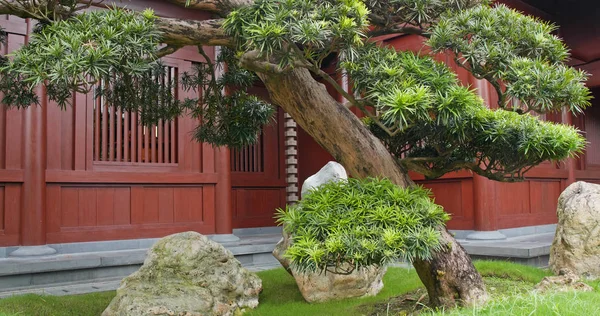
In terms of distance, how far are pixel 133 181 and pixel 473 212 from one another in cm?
499

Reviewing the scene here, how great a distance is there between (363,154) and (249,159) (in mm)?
6943

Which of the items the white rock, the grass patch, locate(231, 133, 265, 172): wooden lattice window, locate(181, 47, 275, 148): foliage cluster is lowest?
the grass patch

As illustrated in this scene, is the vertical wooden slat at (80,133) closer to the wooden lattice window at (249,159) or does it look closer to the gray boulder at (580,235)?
the wooden lattice window at (249,159)

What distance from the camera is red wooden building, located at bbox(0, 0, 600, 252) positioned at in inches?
269

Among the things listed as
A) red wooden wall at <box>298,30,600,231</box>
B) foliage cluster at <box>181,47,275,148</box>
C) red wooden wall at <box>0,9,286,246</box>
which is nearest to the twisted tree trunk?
foliage cluster at <box>181,47,275,148</box>

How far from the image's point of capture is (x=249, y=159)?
1038 centimetres

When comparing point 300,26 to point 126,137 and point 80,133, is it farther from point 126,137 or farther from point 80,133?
point 126,137

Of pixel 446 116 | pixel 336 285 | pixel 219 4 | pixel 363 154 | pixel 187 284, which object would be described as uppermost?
pixel 219 4

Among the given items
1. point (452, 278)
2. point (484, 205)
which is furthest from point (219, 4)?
point (484, 205)

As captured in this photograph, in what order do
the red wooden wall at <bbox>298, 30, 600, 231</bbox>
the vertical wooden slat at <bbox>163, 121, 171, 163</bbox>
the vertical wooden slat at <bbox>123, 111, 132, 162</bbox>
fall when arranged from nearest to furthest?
the red wooden wall at <bbox>298, 30, 600, 231</bbox>, the vertical wooden slat at <bbox>123, 111, 132, 162</bbox>, the vertical wooden slat at <bbox>163, 121, 171, 163</bbox>

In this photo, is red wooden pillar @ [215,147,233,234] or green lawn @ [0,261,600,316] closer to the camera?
green lawn @ [0,261,600,316]

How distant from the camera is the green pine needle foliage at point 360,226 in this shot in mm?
2475

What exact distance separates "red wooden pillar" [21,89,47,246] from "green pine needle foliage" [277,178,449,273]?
5.18 metres

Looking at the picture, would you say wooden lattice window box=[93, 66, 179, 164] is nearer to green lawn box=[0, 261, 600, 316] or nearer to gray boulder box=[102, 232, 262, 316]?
green lawn box=[0, 261, 600, 316]
